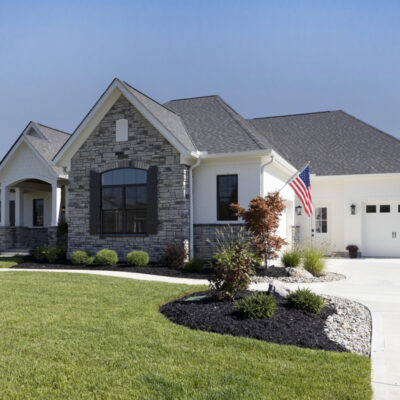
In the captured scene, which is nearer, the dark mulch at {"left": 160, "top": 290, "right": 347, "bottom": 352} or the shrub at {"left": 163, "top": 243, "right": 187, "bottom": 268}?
the dark mulch at {"left": 160, "top": 290, "right": 347, "bottom": 352}

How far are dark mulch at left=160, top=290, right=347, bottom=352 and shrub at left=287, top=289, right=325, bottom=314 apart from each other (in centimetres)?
11

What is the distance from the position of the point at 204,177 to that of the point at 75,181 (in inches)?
201

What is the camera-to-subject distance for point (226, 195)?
1332 centimetres

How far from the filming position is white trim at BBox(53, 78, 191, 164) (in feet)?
41.5

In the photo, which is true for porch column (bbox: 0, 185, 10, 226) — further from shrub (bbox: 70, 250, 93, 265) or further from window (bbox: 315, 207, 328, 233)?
window (bbox: 315, 207, 328, 233)

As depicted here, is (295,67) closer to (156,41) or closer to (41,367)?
(156,41)

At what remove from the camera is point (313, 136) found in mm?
20078

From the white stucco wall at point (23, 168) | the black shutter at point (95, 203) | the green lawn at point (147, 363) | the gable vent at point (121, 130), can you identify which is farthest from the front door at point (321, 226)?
the green lawn at point (147, 363)

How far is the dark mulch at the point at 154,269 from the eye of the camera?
35.3 ft

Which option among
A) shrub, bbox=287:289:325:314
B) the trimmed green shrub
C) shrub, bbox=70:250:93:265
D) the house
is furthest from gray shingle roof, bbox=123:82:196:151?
shrub, bbox=287:289:325:314

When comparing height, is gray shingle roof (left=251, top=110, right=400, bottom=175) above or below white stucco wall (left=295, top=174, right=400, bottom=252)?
above

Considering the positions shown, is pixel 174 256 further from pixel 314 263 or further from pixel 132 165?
pixel 314 263

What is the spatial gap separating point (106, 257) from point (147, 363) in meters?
8.90

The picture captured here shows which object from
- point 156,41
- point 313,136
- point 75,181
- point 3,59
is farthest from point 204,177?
point 3,59
